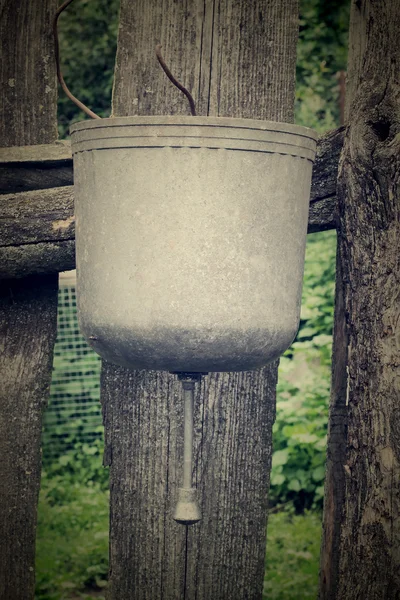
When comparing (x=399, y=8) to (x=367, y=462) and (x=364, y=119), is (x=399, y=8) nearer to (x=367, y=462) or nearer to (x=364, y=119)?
(x=364, y=119)

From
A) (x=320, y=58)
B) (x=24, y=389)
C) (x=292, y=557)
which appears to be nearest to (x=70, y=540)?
(x=292, y=557)

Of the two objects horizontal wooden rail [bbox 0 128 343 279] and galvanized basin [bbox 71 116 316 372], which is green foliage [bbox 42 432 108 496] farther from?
galvanized basin [bbox 71 116 316 372]

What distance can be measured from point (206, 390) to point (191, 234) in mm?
689

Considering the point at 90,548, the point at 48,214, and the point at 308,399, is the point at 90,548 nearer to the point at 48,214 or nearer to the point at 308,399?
the point at 308,399

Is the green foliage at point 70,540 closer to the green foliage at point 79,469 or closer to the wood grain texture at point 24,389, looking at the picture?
the green foliage at point 79,469

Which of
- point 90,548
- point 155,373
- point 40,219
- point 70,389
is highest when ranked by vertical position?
point 40,219

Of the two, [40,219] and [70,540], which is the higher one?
[40,219]

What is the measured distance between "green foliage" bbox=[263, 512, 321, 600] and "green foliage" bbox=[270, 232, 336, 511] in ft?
0.53

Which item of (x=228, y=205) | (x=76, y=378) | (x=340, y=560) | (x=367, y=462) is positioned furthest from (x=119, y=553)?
(x=76, y=378)

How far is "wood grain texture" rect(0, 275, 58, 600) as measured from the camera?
241 cm

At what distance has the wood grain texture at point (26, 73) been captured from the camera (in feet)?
7.93

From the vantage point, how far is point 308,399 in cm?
411

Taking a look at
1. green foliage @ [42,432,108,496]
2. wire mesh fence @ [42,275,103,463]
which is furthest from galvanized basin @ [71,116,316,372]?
green foliage @ [42,432,108,496]

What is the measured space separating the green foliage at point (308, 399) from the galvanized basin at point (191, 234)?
7.06 feet
